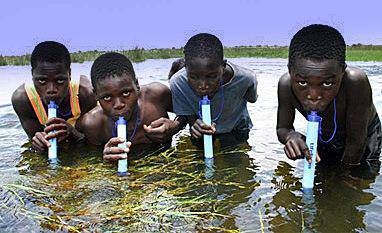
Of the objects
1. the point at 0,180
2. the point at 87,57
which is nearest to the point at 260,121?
the point at 0,180

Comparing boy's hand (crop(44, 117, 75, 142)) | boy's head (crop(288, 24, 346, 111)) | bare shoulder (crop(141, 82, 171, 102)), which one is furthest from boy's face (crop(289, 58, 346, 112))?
boy's hand (crop(44, 117, 75, 142))

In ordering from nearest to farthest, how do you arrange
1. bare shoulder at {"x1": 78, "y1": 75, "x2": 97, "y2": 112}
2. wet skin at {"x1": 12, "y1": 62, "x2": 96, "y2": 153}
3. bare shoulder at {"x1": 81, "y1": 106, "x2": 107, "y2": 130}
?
wet skin at {"x1": 12, "y1": 62, "x2": 96, "y2": 153} < bare shoulder at {"x1": 81, "y1": 106, "x2": 107, "y2": 130} < bare shoulder at {"x1": 78, "y1": 75, "x2": 97, "y2": 112}

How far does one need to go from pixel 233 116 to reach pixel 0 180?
122 inches

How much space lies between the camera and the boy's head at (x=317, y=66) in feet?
12.2

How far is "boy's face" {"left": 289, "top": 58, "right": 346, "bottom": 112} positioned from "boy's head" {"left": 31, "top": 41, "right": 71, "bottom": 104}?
9.40 feet

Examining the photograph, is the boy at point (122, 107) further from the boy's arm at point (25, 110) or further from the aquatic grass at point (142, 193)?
the boy's arm at point (25, 110)

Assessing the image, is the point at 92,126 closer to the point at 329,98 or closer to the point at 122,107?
the point at 122,107

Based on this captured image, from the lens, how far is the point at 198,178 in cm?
450

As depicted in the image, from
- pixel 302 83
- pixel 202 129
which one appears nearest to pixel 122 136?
pixel 202 129

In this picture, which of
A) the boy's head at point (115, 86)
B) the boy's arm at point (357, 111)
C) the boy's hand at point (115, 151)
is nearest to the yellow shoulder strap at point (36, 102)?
the boy's head at point (115, 86)

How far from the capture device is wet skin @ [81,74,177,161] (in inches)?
190

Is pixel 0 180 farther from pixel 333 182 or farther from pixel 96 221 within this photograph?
pixel 333 182

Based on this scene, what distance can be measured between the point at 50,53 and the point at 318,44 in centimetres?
316

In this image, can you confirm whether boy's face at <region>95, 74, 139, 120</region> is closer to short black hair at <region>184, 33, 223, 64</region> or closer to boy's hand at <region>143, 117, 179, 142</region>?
boy's hand at <region>143, 117, 179, 142</region>
